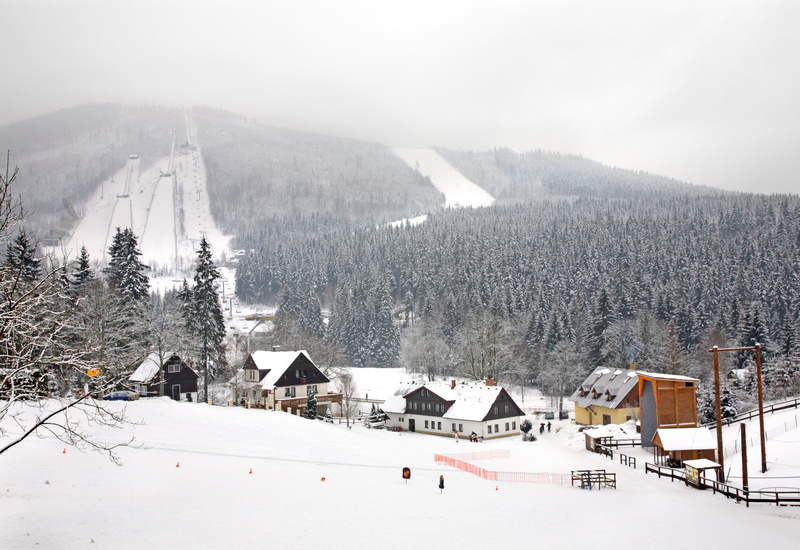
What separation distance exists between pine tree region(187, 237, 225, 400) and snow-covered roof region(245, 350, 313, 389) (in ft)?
21.6

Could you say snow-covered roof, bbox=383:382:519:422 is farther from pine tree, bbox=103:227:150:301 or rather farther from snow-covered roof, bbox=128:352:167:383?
pine tree, bbox=103:227:150:301

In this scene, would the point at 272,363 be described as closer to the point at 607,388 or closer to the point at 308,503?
the point at 607,388

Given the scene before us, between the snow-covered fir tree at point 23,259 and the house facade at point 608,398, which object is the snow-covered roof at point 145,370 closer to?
the snow-covered fir tree at point 23,259

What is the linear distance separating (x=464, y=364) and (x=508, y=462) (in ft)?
162

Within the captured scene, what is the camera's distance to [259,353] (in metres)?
67.1

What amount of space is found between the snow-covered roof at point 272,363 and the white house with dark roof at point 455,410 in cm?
1237

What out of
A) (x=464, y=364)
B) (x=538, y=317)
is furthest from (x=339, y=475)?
(x=538, y=317)

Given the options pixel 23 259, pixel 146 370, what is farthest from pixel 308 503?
pixel 146 370


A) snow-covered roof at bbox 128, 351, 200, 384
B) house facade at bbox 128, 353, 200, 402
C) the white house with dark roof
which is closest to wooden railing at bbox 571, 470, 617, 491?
the white house with dark roof

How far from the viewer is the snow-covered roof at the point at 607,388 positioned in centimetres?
6012

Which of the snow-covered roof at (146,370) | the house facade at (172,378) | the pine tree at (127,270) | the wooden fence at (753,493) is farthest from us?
the pine tree at (127,270)

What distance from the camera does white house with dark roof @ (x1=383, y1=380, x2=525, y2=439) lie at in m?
60.9

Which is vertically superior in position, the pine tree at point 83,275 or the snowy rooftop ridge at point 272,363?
the pine tree at point 83,275

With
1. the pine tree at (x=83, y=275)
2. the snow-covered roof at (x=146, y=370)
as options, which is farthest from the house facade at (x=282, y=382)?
the pine tree at (x=83, y=275)
